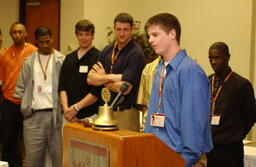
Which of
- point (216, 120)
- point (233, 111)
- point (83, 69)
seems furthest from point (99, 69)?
point (233, 111)

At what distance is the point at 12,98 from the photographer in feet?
14.9

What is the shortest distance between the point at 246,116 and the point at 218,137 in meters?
0.31

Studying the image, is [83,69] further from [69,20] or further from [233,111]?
[69,20]

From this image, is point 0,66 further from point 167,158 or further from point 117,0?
point 167,158

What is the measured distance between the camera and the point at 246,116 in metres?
3.44

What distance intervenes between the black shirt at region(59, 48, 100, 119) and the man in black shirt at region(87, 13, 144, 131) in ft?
1.19

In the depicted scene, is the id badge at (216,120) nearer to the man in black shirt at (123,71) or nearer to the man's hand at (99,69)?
the man in black shirt at (123,71)

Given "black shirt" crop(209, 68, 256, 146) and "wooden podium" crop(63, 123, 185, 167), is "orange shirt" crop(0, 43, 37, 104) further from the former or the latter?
"wooden podium" crop(63, 123, 185, 167)

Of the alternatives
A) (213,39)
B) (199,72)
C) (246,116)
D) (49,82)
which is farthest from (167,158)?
(213,39)

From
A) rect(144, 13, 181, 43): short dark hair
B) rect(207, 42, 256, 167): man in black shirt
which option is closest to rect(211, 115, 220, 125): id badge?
rect(207, 42, 256, 167): man in black shirt

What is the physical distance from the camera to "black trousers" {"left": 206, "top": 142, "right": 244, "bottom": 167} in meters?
3.33

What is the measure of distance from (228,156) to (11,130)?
2.34 meters

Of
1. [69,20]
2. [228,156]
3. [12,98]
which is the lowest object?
[228,156]

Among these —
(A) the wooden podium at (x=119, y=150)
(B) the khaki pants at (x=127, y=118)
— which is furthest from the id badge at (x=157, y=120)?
(B) the khaki pants at (x=127, y=118)
